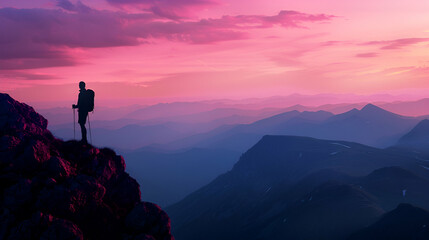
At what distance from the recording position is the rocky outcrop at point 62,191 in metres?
25.9

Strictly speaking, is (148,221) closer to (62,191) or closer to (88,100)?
(62,191)

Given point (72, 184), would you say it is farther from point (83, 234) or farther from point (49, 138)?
point (49, 138)

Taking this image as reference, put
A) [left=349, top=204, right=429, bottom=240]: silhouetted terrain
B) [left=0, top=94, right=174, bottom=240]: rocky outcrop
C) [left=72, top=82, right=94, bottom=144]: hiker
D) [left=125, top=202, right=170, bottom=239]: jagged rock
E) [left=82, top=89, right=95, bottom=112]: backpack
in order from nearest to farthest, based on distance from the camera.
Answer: [left=0, top=94, right=174, bottom=240]: rocky outcrop → [left=125, top=202, right=170, bottom=239]: jagged rock → [left=72, top=82, right=94, bottom=144]: hiker → [left=82, top=89, right=95, bottom=112]: backpack → [left=349, top=204, right=429, bottom=240]: silhouetted terrain

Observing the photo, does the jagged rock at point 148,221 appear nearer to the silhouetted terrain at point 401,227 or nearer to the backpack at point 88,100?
the backpack at point 88,100

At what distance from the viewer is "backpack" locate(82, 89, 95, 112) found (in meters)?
35.2

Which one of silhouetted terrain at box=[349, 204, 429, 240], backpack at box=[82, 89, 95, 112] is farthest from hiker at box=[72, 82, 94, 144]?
silhouetted terrain at box=[349, 204, 429, 240]

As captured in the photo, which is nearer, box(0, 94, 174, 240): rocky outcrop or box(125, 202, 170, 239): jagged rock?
box(0, 94, 174, 240): rocky outcrop

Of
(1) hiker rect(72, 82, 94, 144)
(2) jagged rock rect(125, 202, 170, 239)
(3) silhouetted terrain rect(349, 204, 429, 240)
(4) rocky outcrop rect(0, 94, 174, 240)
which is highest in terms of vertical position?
(1) hiker rect(72, 82, 94, 144)

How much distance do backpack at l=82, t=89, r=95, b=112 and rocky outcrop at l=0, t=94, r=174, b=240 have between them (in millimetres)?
3970

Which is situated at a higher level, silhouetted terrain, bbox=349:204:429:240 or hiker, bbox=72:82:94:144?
hiker, bbox=72:82:94:144

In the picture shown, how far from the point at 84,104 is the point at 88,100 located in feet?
2.01

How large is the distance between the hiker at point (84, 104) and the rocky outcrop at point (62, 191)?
2204 mm

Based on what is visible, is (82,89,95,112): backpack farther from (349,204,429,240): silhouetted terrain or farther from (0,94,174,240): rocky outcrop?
(349,204,429,240): silhouetted terrain

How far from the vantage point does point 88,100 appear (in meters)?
35.3
